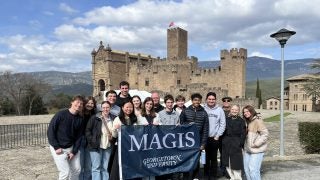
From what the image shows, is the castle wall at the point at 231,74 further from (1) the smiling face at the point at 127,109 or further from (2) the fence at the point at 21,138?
(1) the smiling face at the point at 127,109

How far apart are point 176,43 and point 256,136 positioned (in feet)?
175

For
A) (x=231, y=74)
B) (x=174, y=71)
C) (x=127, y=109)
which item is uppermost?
(x=174, y=71)

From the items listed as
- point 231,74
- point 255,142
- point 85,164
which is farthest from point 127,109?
point 231,74

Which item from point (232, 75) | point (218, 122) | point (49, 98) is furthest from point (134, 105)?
point (49, 98)

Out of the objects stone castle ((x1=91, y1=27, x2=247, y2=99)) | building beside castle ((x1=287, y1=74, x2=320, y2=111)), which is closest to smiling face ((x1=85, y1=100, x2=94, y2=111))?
stone castle ((x1=91, y1=27, x2=247, y2=99))

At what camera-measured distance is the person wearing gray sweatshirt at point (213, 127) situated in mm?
7996

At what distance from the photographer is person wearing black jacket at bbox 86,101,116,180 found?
22.3 ft

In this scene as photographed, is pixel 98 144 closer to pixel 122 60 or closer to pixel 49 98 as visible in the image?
pixel 122 60

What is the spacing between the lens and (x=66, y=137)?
6.45 m

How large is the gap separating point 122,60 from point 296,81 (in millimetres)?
35246

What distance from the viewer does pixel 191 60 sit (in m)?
57.2

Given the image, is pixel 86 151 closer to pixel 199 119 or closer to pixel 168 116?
pixel 168 116

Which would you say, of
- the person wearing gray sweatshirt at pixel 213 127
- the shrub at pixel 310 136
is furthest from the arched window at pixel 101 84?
the person wearing gray sweatshirt at pixel 213 127

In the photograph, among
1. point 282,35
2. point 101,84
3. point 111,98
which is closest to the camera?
point 111,98
